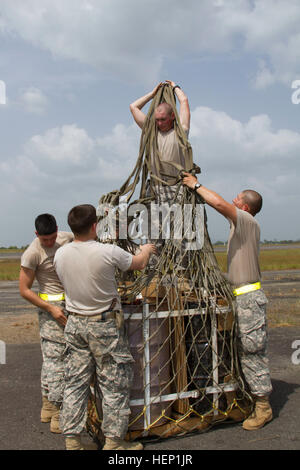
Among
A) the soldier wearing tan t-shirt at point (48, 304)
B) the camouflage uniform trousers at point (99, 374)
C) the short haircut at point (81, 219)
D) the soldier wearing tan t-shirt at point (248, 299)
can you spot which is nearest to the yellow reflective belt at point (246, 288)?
the soldier wearing tan t-shirt at point (248, 299)

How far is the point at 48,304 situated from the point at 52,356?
0.58 meters

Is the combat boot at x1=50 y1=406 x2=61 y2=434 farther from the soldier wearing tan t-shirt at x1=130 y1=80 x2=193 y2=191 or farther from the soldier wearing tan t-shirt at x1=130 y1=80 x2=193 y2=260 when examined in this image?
the soldier wearing tan t-shirt at x1=130 y1=80 x2=193 y2=191

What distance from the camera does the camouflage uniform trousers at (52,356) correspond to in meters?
4.75

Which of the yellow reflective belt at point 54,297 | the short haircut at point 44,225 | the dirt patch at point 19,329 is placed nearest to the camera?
the short haircut at point 44,225

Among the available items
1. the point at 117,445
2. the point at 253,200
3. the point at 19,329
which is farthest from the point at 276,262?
the point at 117,445

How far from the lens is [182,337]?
14.5 feet

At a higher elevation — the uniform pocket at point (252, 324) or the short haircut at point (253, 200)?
the short haircut at point (253, 200)

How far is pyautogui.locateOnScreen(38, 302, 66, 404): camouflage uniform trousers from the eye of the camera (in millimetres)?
4746

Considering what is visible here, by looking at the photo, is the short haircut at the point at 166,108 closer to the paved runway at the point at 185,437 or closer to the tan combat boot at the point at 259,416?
the tan combat boot at the point at 259,416

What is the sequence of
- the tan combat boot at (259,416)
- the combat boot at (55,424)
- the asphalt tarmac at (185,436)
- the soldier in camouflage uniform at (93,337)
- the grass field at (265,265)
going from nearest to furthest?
the soldier in camouflage uniform at (93,337)
the asphalt tarmac at (185,436)
the tan combat boot at (259,416)
the combat boot at (55,424)
the grass field at (265,265)

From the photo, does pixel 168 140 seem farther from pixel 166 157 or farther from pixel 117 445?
pixel 117 445

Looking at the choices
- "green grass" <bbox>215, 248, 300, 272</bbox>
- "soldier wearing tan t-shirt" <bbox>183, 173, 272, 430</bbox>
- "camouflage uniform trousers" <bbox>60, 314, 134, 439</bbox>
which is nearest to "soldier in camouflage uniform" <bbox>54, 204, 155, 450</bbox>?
"camouflage uniform trousers" <bbox>60, 314, 134, 439</bbox>
